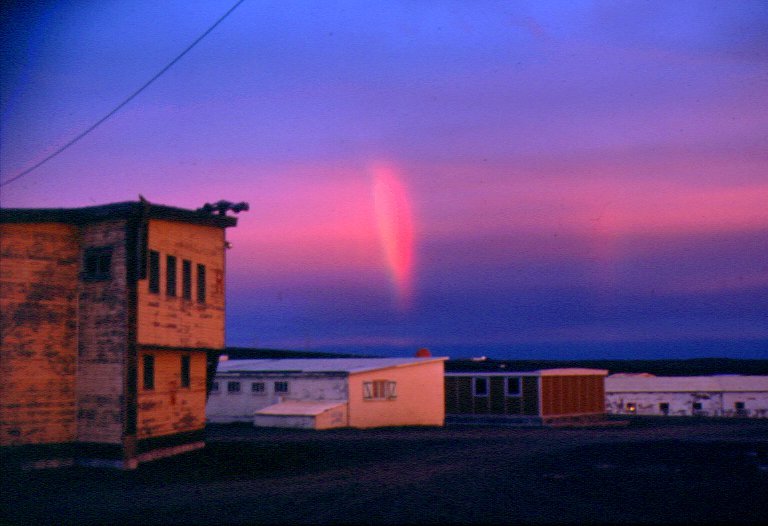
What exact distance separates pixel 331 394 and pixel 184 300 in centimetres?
1694

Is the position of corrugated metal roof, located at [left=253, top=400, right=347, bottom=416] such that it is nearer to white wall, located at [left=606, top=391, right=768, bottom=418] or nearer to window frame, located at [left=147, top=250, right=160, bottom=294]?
window frame, located at [left=147, top=250, right=160, bottom=294]

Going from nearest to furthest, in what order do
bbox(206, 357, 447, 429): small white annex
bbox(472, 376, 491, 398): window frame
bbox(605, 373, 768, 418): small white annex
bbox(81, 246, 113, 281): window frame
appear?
1. bbox(81, 246, 113, 281): window frame
2. bbox(206, 357, 447, 429): small white annex
3. bbox(472, 376, 491, 398): window frame
4. bbox(605, 373, 768, 418): small white annex

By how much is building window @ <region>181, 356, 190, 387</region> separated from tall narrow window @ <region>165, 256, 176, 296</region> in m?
2.76

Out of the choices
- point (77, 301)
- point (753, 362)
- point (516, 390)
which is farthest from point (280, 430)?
point (753, 362)

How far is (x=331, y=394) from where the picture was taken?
42.9 m

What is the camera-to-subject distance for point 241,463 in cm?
2538

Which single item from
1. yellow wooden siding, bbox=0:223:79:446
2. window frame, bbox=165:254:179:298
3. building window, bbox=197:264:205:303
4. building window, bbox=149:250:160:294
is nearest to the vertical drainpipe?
building window, bbox=149:250:160:294

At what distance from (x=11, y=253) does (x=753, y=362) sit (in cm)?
16484

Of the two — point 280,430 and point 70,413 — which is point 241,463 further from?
point 280,430

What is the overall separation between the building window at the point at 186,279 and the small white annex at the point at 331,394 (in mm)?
15018

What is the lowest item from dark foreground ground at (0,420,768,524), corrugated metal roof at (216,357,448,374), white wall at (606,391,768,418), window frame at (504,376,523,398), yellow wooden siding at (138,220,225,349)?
white wall at (606,391,768,418)

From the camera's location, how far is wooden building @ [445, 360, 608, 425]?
155 feet

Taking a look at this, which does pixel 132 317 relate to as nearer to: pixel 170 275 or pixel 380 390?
pixel 170 275

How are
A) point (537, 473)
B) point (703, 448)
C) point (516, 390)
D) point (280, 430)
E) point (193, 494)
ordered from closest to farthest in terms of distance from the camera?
point (193, 494)
point (537, 473)
point (703, 448)
point (280, 430)
point (516, 390)
